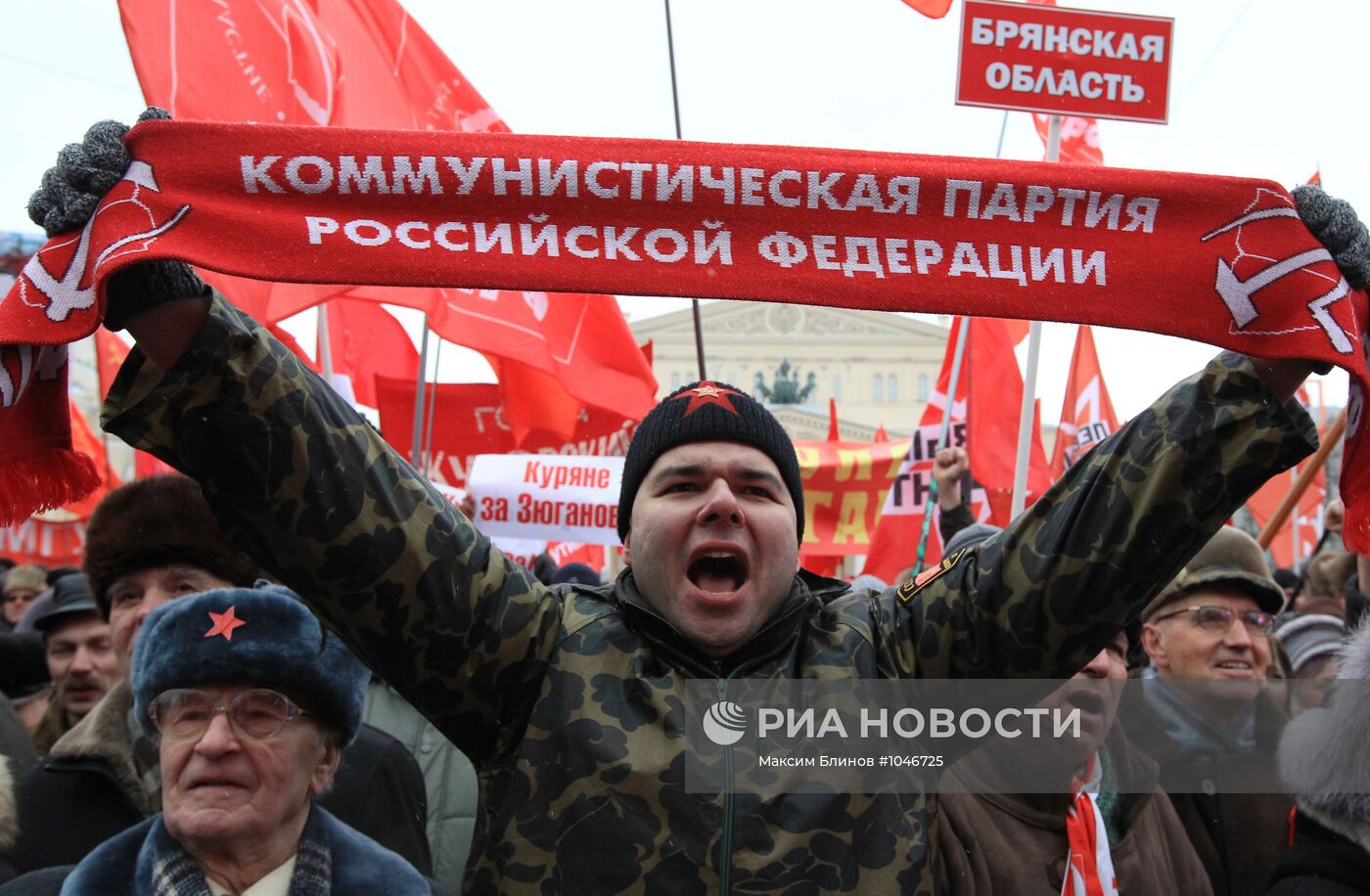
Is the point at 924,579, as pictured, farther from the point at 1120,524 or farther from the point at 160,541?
the point at 160,541

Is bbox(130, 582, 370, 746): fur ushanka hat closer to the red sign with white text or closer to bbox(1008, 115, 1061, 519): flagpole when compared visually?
the red sign with white text

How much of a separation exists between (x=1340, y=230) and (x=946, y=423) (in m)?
4.85

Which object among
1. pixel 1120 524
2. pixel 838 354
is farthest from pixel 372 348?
pixel 838 354

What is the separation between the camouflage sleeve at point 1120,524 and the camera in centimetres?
191

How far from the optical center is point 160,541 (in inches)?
117

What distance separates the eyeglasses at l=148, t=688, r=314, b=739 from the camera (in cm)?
231

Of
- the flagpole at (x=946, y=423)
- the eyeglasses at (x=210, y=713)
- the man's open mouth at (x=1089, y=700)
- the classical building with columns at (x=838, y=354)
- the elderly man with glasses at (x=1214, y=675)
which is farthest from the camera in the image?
the classical building with columns at (x=838, y=354)

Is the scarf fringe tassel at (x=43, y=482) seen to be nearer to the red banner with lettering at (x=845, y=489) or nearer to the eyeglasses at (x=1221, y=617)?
the eyeglasses at (x=1221, y=617)

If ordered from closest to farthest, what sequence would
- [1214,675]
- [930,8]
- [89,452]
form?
[1214,675] < [930,8] < [89,452]

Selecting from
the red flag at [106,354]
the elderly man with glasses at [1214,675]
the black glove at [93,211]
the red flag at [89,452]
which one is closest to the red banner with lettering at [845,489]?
the red flag at [106,354]

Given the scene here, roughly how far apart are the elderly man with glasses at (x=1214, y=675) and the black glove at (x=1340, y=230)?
182cm

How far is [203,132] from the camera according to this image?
1.95 meters

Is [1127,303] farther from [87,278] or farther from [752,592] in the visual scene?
[87,278]

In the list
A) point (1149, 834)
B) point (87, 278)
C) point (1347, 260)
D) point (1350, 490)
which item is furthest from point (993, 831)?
point (87, 278)
